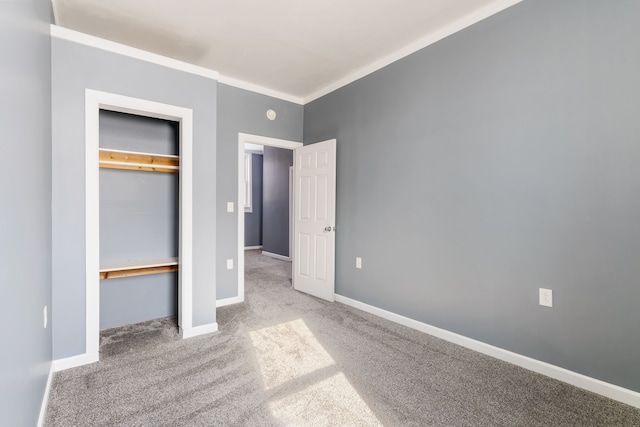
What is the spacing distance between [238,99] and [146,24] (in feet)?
4.08

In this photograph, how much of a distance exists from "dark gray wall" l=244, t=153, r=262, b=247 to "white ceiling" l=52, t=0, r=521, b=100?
4.59 m

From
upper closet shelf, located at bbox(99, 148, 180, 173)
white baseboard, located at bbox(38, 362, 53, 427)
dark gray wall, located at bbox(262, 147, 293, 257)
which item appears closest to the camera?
white baseboard, located at bbox(38, 362, 53, 427)

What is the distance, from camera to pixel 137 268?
8.86 ft

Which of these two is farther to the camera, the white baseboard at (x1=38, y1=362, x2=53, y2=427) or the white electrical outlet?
the white electrical outlet

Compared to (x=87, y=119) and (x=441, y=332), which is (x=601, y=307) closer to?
(x=441, y=332)

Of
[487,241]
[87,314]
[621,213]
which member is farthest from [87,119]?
[621,213]

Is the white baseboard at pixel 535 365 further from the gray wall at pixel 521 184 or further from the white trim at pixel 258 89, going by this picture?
the white trim at pixel 258 89

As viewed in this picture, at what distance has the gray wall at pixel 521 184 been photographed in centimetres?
183

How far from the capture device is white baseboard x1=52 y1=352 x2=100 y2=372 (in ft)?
6.97

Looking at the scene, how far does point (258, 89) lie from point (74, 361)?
332 cm

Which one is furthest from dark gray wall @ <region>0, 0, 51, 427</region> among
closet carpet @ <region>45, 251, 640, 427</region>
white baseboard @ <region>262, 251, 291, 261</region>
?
white baseboard @ <region>262, 251, 291, 261</region>

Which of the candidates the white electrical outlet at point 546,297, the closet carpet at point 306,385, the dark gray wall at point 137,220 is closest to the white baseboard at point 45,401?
the closet carpet at point 306,385

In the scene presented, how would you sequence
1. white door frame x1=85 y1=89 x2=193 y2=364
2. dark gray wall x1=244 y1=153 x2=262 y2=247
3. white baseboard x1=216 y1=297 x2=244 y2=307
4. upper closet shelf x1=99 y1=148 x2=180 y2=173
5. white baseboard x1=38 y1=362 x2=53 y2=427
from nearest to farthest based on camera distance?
white baseboard x1=38 y1=362 x2=53 y2=427 → white door frame x1=85 y1=89 x2=193 y2=364 → upper closet shelf x1=99 y1=148 x2=180 y2=173 → white baseboard x1=216 y1=297 x2=244 y2=307 → dark gray wall x1=244 y1=153 x2=262 y2=247

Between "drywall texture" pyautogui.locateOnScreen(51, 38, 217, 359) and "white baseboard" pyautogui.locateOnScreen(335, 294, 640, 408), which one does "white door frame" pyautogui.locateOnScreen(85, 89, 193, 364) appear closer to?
"drywall texture" pyautogui.locateOnScreen(51, 38, 217, 359)
